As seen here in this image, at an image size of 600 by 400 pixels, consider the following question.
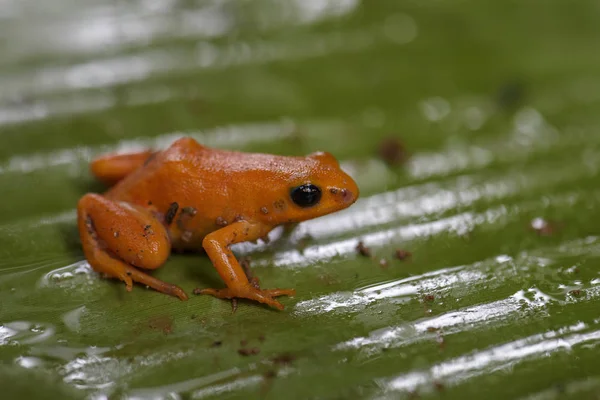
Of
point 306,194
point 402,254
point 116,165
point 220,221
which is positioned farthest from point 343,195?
point 116,165

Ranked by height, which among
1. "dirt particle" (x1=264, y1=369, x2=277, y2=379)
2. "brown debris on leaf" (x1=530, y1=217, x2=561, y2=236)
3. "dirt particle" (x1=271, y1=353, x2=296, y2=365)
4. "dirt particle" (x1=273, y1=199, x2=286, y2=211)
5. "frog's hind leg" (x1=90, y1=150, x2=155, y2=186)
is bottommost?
"dirt particle" (x1=264, y1=369, x2=277, y2=379)

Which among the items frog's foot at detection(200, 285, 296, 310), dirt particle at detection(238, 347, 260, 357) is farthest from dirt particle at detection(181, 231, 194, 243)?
dirt particle at detection(238, 347, 260, 357)

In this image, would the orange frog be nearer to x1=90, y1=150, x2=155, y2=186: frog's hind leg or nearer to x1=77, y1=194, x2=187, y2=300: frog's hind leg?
x1=77, y1=194, x2=187, y2=300: frog's hind leg

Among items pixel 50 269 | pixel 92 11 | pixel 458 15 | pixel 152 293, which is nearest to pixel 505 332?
pixel 152 293

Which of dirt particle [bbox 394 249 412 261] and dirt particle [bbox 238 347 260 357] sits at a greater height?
dirt particle [bbox 394 249 412 261]

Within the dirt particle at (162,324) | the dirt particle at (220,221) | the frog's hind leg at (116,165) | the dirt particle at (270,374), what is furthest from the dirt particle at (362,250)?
the frog's hind leg at (116,165)

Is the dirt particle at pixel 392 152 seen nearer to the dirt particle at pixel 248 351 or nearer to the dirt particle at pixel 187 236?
the dirt particle at pixel 187 236

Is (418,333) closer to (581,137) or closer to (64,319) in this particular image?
(64,319)
